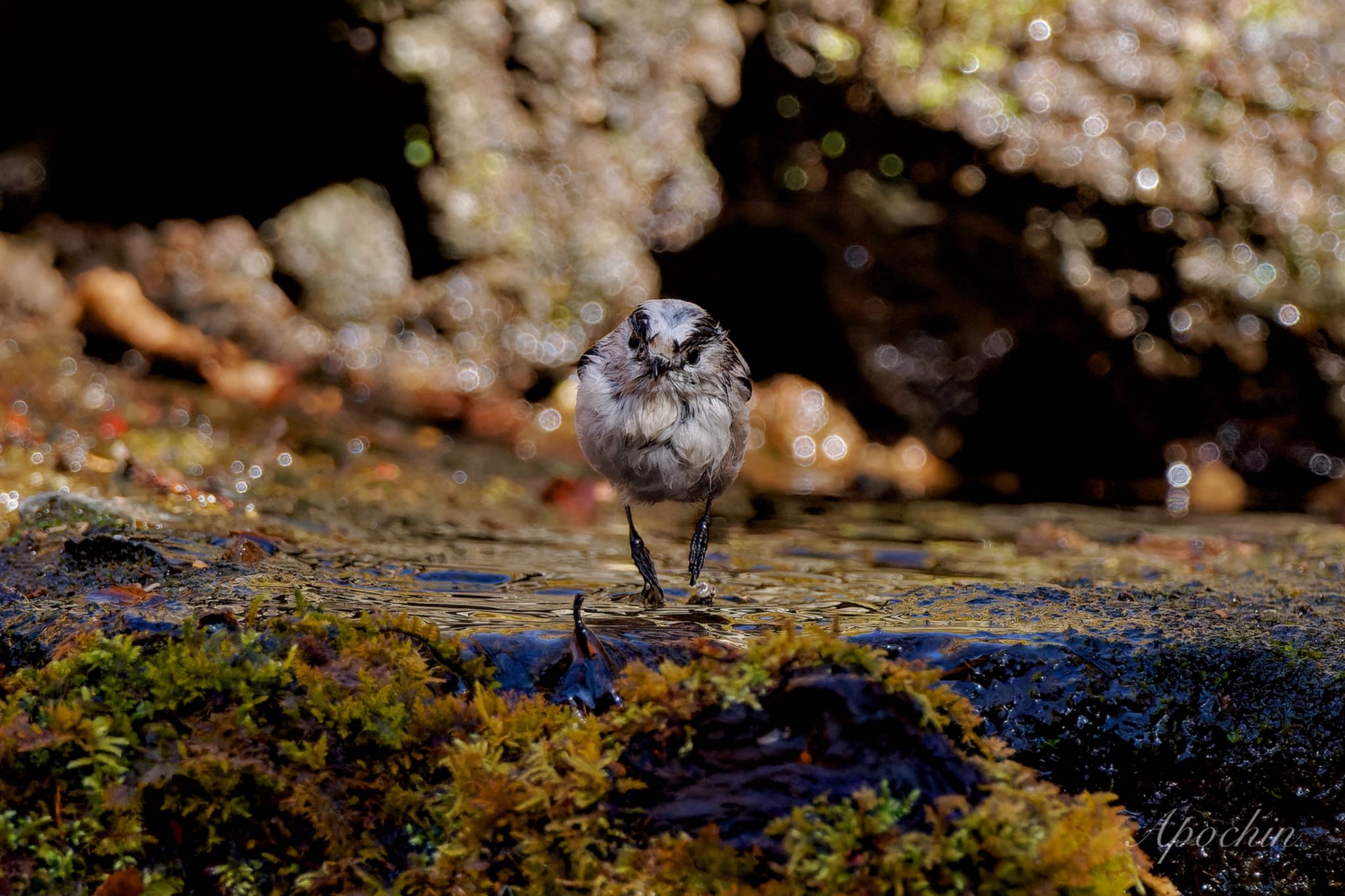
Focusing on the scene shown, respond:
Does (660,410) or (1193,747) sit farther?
(660,410)

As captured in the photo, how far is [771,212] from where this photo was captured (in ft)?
32.0

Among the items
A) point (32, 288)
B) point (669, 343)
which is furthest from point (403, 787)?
point (32, 288)

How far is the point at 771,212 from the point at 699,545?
5.57 metres

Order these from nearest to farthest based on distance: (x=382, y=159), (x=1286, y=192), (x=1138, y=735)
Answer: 1. (x=1138, y=735)
2. (x=1286, y=192)
3. (x=382, y=159)

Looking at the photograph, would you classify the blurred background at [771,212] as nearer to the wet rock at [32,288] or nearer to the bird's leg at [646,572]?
the wet rock at [32,288]

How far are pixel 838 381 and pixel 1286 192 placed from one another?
398cm

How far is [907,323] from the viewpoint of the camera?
9.74 meters

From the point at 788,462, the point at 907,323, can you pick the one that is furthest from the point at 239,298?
the point at 907,323

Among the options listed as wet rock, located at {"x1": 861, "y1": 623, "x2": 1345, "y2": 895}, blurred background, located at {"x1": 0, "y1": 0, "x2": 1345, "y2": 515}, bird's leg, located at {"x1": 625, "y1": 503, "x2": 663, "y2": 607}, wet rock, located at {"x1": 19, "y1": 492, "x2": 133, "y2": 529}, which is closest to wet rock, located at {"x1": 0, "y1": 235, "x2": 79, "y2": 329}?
blurred background, located at {"x1": 0, "y1": 0, "x2": 1345, "y2": 515}

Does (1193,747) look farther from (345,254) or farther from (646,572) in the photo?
(345,254)

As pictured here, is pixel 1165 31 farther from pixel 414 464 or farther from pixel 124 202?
pixel 124 202

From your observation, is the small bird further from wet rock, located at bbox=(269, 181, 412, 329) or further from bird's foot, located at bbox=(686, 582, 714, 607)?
wet rock, located at bbox=(269, 181, 412, 329)

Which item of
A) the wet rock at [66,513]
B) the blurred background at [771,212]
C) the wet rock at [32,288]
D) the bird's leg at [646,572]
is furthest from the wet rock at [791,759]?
the wet rock at [32,288]

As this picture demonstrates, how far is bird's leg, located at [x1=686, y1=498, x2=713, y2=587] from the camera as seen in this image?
15.5ft
